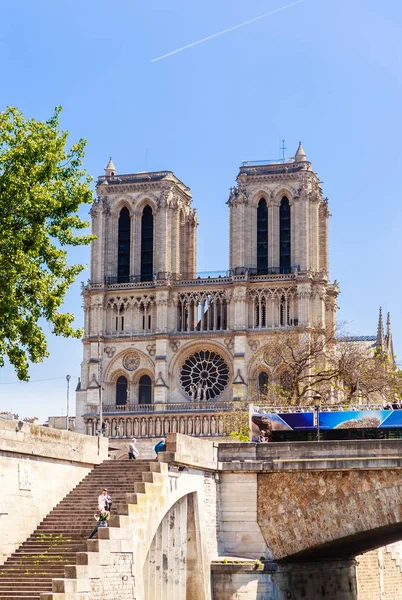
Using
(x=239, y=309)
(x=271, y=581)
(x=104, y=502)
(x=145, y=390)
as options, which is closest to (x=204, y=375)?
(x=145, y=390)

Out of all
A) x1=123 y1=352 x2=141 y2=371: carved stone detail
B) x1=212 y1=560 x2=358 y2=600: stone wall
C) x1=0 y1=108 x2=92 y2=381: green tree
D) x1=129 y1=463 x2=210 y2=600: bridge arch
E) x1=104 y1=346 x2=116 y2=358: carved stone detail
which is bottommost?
x1=212 y1=560 x2=358 y2=600: stone wall

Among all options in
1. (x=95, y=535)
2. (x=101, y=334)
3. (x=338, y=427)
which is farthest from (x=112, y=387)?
(x=95, y=535)

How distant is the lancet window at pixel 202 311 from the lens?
95438 millimetres

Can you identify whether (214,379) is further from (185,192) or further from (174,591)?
(174,591)

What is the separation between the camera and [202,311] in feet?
315

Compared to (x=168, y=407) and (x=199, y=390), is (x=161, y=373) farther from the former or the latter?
(x=199, y=390)

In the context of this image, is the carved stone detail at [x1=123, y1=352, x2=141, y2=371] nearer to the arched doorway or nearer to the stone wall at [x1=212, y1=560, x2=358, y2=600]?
the arched doorway

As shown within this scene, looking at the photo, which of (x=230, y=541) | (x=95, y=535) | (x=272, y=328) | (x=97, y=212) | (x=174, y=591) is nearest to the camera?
(x=95, y=535)

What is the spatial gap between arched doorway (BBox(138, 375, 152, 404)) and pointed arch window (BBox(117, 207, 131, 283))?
8591 millimetres

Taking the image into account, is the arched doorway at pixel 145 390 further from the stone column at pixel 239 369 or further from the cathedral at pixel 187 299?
the stone column at pixel 239 369

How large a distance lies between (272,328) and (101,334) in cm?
1396

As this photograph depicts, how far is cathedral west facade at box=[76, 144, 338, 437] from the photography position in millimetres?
92375

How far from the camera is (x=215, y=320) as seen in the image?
312ft

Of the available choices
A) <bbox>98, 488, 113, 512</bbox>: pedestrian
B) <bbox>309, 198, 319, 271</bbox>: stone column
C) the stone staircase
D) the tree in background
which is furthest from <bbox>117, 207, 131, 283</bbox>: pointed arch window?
<bbox>98, 488, 113, 512</bbox>: pedestrian
